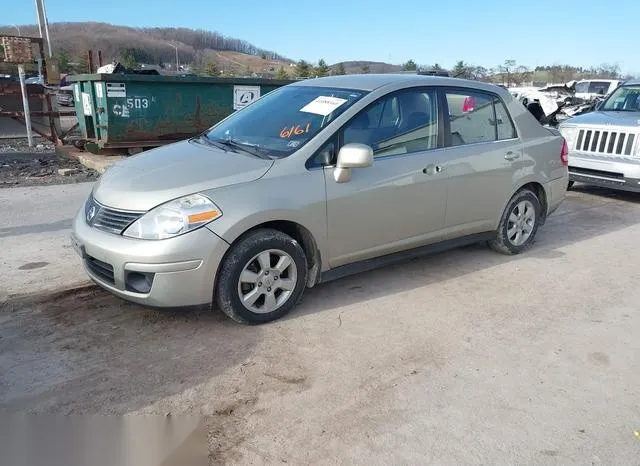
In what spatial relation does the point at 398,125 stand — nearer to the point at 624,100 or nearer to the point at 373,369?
the point at 373,369

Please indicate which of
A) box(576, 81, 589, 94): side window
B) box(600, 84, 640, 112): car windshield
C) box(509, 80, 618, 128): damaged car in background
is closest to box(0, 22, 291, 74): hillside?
box(576, 81, 589, 94): side window

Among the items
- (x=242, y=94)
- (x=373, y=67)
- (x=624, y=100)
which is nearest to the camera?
(x=624, y=100)

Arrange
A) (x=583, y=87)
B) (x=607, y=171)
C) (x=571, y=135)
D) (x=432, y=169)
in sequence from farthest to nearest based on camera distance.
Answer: (x=583, y=87), (x=571, y=135), (x=607, y=171), (x=432, y=169)

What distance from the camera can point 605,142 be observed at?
26.5 feet

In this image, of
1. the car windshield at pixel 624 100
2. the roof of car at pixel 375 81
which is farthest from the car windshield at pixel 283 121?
the car windshield at pixel 624 100

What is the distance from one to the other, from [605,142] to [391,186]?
5.36 m

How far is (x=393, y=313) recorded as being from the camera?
4152 millimetres

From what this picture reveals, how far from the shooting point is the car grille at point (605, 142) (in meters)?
7.78

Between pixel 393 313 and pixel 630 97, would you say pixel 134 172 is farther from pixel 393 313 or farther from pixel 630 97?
pixel 630 97

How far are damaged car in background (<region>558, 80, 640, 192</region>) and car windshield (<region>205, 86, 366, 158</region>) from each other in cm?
531

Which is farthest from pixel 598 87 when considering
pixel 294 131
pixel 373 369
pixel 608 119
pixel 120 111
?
pixel 373 369

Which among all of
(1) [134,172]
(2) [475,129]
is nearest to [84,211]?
(1) [134,172]

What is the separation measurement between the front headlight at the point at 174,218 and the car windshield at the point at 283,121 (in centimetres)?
70

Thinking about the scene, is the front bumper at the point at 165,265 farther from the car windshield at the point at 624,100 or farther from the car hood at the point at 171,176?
the car windshield at the point at 624,100
